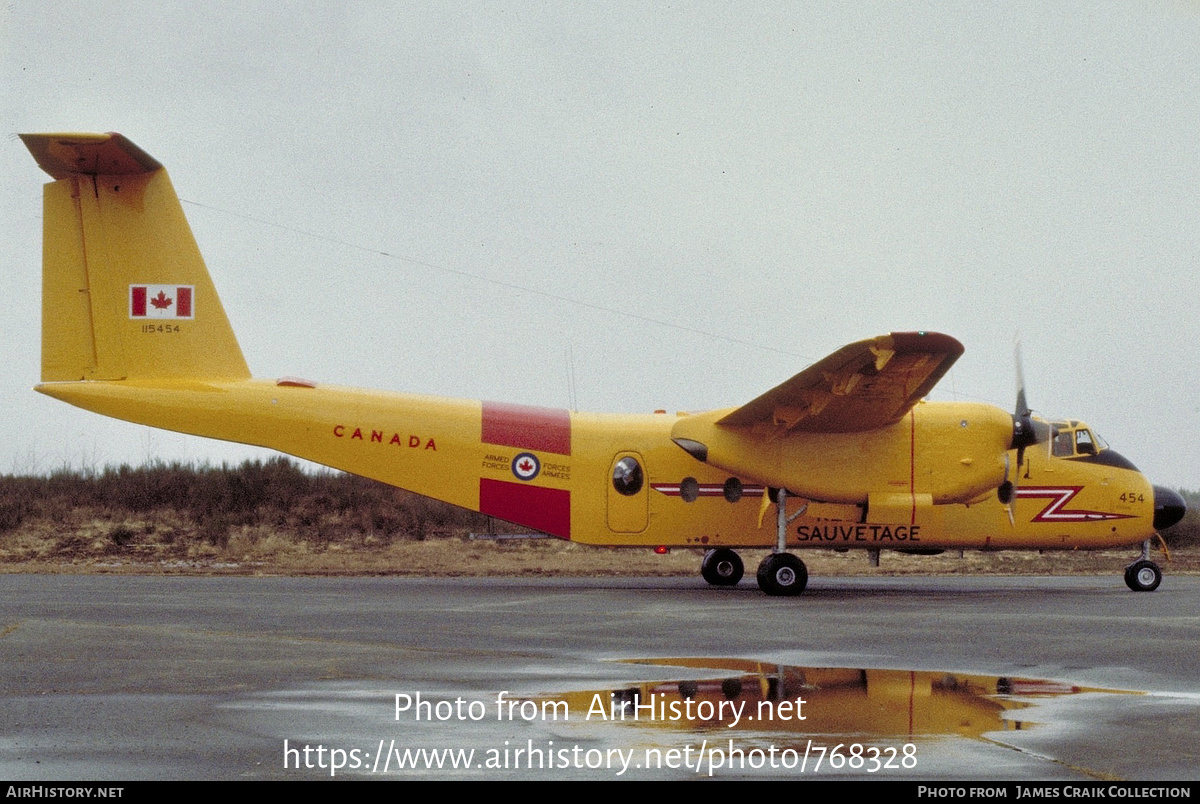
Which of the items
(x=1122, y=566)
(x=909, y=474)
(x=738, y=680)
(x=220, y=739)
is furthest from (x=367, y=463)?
(x=1122, y=566)

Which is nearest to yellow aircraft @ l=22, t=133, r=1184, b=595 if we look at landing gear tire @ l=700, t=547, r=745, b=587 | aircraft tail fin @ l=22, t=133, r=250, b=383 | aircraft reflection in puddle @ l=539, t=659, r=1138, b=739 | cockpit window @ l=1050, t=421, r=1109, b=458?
aircraft tail fin @ l=22, t=133, r=250, b=383

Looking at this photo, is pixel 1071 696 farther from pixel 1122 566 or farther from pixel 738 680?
pixel 1122 566

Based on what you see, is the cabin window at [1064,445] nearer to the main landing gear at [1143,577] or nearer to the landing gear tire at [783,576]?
the main landing gear at [1143,577]

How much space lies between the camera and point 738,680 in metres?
9.10

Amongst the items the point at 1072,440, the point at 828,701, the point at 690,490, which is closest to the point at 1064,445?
the point at 1072,440

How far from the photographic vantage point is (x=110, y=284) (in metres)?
19.6

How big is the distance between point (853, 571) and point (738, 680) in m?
19.8

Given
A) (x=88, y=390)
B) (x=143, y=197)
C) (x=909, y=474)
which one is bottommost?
(x=909, y=474)

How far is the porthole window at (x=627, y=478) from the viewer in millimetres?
20203

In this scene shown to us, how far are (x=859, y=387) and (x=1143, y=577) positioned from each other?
6.69 metres

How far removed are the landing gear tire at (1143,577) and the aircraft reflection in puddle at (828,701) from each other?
12714 mm

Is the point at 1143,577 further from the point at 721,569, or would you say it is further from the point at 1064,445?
the point at 721,569

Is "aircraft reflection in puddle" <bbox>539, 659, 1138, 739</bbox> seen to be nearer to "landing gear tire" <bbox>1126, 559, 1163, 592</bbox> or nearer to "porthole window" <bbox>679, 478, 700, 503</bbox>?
"porthole window" <bbox>679, 478, 700, 503</bbox>

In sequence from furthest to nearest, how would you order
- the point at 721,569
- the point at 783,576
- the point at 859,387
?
1. the point at 721,569
2. the point at 783,576
3. the point at 859,387
